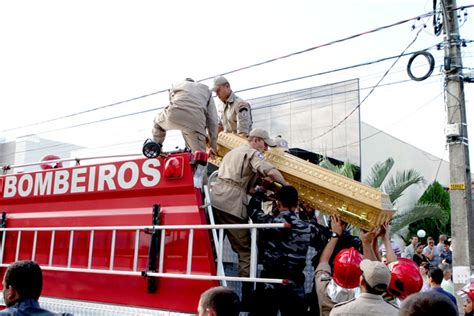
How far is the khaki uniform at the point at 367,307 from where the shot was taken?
3217mm

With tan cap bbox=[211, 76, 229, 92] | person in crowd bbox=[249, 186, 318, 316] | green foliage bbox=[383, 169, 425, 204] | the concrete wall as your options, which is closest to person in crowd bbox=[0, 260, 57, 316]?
person in crowd bbox=[249, 186, 318, 316]

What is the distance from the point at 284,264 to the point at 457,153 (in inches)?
258

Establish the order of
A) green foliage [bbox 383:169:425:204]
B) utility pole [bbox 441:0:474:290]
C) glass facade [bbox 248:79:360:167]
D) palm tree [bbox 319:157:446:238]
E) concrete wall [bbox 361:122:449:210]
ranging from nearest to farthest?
utility pole [bbox 441:0:474:290] → palm tree [bbox 319:157:446:238] → green foliage [bbox 383:169:425:204] → glass facade [bbox 248:79:360:167] → concrete wall [bbox 361:122:449:210]

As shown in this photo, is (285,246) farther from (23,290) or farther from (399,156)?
(399,156)

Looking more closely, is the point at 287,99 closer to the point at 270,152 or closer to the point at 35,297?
the point at 270,152

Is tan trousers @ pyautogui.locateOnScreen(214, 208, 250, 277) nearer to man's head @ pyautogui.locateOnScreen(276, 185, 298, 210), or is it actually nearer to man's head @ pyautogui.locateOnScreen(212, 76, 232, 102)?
man's head @ pyautogui.locateOnScreen(276, 185, 298, 210)

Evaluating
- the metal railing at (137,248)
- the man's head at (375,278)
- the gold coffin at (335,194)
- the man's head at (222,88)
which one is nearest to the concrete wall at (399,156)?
the man's head at (222,88)

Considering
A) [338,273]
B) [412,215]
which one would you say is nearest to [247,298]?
[338,273]

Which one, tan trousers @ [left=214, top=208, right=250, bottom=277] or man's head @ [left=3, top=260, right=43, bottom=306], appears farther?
tan trousers @ [left=214, top=208, right=250, bottom=277]

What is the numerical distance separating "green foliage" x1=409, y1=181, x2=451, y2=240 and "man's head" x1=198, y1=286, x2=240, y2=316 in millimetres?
18776

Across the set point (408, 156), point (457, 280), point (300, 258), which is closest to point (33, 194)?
point (300, 258)

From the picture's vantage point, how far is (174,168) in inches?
185

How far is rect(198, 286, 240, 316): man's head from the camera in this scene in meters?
2.31

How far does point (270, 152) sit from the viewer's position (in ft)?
18.7
